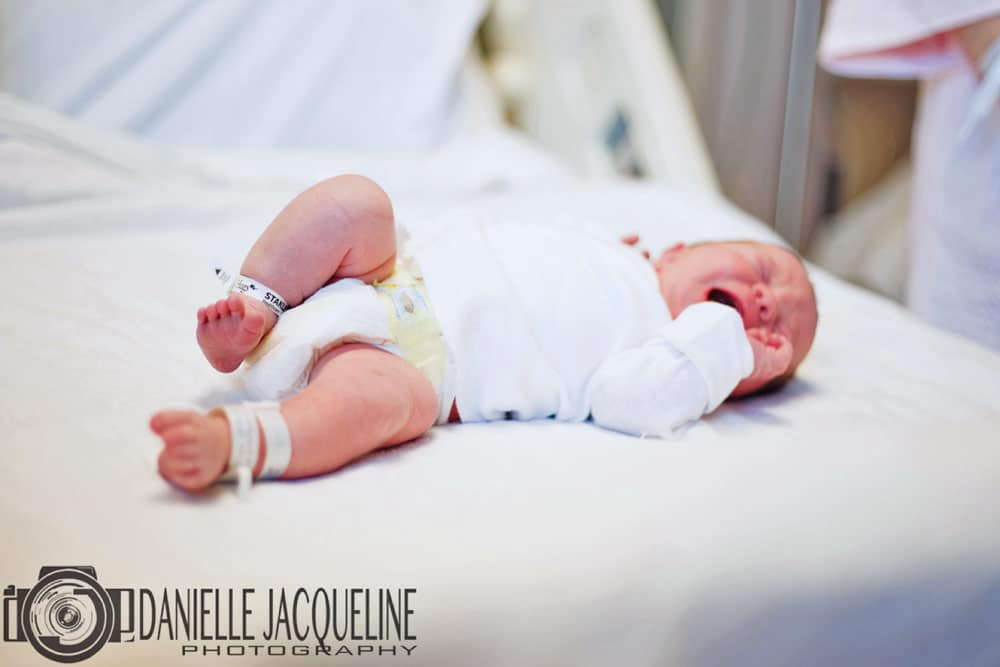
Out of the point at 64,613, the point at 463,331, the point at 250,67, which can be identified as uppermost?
the point at 250,67

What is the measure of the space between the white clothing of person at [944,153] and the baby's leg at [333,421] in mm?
818

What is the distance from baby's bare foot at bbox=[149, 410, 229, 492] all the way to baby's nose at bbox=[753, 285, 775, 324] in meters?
0.54

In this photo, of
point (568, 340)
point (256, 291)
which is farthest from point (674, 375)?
point (256, 291)

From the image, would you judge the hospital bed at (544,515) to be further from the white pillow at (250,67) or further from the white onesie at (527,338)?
the white pillow at (250,67)

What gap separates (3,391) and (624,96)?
130 centimetres

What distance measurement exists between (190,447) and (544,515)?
0.23 metres

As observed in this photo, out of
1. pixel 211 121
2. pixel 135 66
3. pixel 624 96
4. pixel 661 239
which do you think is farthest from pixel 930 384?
pixel 135 66

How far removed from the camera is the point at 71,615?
48cm

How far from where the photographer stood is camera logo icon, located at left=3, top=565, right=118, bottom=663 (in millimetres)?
471

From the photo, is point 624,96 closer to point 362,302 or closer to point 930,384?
point 930,384

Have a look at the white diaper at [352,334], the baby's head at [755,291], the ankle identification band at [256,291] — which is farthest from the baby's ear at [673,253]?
the ankle identification band at [256,291]

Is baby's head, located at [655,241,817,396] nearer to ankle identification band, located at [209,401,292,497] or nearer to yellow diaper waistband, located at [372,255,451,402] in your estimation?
yellow diaper waistband, located at [372,255,451,402]

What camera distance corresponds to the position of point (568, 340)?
2.61 ft

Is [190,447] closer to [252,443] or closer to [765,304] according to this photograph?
[252,443]
